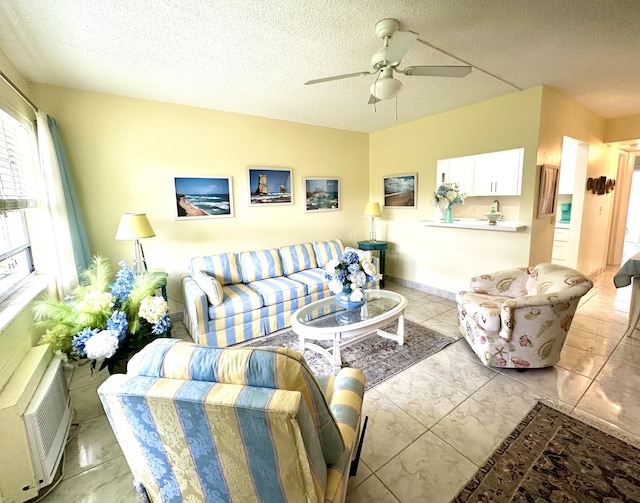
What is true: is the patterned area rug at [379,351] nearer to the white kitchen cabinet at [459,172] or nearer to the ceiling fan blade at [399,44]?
the white kitchen cabinet at [459,172]

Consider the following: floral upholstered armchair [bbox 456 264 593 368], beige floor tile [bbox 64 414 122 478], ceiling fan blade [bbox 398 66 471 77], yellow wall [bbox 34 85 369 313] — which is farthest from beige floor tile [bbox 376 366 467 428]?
yellow wall [bbox 34 85 369 313]

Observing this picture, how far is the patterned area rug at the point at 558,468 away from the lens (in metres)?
1.45

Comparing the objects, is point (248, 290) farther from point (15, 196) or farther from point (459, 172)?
point (459, 172)

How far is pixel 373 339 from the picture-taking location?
3064 mm

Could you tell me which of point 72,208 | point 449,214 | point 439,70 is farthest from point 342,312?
point 72,208

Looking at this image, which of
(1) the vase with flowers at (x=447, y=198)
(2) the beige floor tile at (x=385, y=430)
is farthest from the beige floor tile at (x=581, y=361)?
(1) the vase with flowers at (x=447, y=198)

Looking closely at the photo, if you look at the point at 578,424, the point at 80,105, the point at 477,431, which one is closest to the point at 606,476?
the point at 578,424

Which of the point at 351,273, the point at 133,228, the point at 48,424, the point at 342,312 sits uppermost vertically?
the point at 133,228

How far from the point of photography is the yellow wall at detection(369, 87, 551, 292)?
3.27 metres

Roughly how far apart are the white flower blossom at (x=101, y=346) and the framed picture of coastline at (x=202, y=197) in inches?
82.9

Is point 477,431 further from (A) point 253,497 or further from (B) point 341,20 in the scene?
(B) point 341,20

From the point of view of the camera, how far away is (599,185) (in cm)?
448

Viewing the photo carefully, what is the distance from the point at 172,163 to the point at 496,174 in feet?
13.9

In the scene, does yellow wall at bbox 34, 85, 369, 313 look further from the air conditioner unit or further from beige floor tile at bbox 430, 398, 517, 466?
beige floor tile at bbox 430, 398, 517, 466
